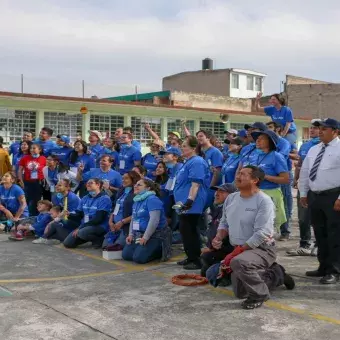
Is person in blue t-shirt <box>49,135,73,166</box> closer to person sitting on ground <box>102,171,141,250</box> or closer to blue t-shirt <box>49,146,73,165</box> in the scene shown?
blue t-shirt <box>49,146,73,165</box>

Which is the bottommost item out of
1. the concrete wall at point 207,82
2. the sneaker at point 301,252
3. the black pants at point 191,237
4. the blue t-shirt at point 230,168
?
the sneaker at point 301,252

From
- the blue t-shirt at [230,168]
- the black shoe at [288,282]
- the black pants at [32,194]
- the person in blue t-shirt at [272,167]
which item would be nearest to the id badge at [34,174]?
the black pants at [32,194]

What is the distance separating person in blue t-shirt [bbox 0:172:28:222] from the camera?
9898 millimetres

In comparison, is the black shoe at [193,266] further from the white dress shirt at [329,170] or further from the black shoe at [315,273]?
the white dress shirt at [329,170]

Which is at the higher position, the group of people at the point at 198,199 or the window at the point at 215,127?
the window at the point at 215,127

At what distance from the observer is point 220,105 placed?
37281 millimetres

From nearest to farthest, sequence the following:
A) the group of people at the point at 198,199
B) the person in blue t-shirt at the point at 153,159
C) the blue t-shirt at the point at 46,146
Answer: the group of people at the point at 198,199 < the person in blue t-shirt at the point at 153,159 < the blue t-shirt at the point at 46,146

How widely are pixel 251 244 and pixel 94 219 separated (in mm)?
3635

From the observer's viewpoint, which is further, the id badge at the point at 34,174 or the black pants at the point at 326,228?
the id badge at the point at 34,174

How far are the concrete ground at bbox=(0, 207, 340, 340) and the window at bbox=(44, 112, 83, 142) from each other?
12666 millimetres

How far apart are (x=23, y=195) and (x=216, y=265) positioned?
543cm

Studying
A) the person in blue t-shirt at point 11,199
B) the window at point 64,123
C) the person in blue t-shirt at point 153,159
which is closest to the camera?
the person in blue t-shirt at point 153,159

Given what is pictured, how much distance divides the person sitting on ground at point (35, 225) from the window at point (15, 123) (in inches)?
372

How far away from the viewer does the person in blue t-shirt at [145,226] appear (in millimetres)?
7062
